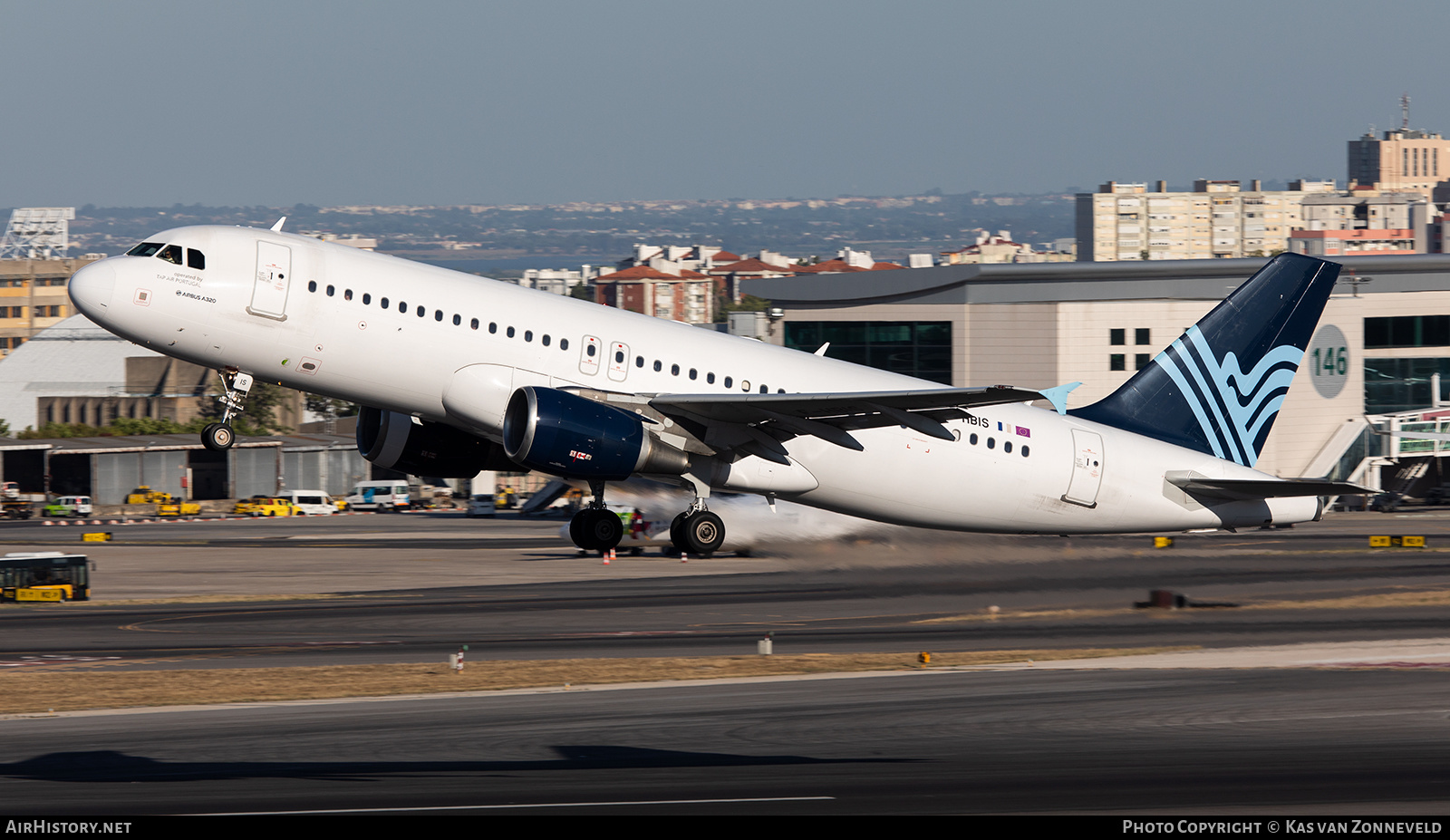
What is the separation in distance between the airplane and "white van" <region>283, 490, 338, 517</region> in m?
74.9

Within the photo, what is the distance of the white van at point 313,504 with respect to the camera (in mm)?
109188

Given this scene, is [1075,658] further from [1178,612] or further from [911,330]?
[911,330]

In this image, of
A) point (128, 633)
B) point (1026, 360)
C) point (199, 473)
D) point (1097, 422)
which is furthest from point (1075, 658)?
point (199, 473)

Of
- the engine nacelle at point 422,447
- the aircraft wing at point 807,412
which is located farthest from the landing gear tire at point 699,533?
the engine nacelle at point 422,447

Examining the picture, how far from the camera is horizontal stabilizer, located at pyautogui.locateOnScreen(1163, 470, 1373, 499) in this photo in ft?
128

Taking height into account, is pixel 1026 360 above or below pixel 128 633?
above

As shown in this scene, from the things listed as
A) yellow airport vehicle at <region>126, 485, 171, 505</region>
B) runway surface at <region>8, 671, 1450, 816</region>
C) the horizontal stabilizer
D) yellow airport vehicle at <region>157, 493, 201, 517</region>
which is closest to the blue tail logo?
the horizontal stabilizer

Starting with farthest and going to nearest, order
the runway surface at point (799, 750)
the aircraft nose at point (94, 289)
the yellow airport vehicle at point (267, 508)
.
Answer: the yellow airport vehicle at point (267, 508)
the aircraft nose at point (94, 289)
the runway surface at point (799, 750)

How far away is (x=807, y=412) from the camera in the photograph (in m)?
34.2

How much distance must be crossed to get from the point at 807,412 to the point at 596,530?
5.61m

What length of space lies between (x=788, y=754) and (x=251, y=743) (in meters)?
9.41

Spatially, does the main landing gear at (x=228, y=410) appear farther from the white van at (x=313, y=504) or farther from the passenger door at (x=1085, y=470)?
the white van at (x=313, y=504)

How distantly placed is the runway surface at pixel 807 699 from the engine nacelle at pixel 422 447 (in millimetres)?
5412

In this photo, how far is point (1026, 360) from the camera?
3853 inches
